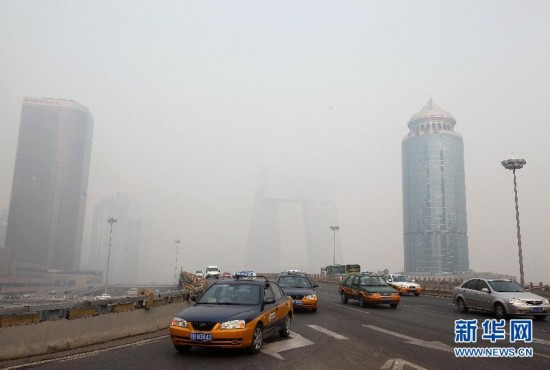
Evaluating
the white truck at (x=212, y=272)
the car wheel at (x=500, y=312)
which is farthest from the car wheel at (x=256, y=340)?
the white truck at (x=212, y=272)

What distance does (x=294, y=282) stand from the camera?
19.6 metres

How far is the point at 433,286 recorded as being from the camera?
38188mm

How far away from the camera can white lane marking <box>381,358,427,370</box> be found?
762cm

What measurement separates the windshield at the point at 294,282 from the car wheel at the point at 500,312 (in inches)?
287

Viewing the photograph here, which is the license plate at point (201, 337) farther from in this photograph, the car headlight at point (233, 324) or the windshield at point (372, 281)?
the windshield at point (372, 281)

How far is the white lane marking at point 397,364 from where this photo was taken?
7.62 metres

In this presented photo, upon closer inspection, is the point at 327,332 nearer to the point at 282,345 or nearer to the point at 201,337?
the point at 282,345

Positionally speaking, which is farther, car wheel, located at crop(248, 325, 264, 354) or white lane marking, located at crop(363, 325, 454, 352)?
white lane marking, located at crop(363, 325, 454, 352)

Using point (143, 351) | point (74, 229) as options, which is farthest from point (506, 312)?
point (74, 229)

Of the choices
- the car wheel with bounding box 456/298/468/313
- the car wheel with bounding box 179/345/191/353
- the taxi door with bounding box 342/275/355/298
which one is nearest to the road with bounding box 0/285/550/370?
the car wheel with bounding box 179/345/191/353

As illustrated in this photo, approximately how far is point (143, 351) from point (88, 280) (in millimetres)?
187997

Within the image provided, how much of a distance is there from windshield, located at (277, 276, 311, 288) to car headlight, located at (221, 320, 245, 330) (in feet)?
35.3

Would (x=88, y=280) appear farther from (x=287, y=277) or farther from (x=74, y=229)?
(x=287, y=277)

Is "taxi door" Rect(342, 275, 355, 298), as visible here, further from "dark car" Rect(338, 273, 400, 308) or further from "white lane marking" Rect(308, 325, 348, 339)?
"white lane marking" Rect(308, 325, 348, 339)
